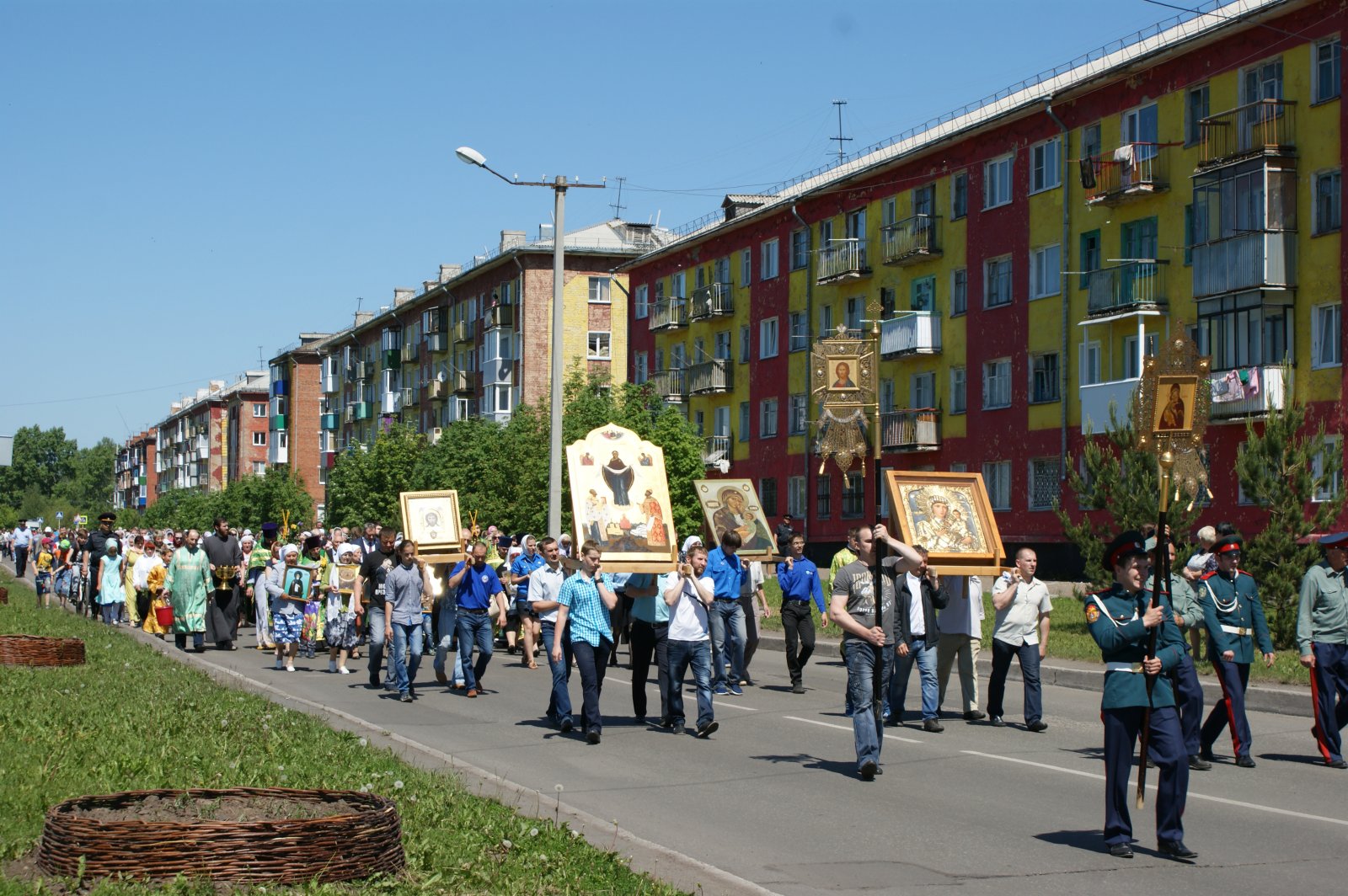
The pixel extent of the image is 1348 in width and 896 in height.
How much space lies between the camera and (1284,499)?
23.1 meters

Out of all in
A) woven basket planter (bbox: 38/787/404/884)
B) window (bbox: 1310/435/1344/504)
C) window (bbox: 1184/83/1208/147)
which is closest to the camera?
woven basket planter (bbox: 38/787/404/884)

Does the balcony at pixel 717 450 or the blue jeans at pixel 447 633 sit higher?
the balcony at pixel 717 450

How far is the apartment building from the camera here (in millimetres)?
33156

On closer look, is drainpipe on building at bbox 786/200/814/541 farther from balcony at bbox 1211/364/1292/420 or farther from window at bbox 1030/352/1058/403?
balcony at bbox 1211/364/1292/420

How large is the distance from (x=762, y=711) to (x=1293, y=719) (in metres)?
5.41

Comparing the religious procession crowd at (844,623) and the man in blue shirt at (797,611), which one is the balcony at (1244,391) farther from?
the man in blue shirt at (797,611)

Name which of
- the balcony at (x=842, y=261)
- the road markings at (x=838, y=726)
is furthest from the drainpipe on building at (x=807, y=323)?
the road markings at (x=838, y=726)

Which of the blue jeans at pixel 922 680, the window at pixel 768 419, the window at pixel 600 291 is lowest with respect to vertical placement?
the blue jeans at pixel 922 680

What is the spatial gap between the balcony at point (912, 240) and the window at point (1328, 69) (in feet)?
46.8

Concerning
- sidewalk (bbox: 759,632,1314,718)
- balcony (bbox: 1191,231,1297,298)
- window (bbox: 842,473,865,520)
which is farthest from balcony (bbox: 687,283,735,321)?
sidewalk (bbox: 759,632,1314,718)

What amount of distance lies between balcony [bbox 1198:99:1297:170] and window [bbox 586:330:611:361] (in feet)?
139

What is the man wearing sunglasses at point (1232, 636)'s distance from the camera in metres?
12.5

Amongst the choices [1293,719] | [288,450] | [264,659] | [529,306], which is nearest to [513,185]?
[264,659]

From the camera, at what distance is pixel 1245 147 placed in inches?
1345
